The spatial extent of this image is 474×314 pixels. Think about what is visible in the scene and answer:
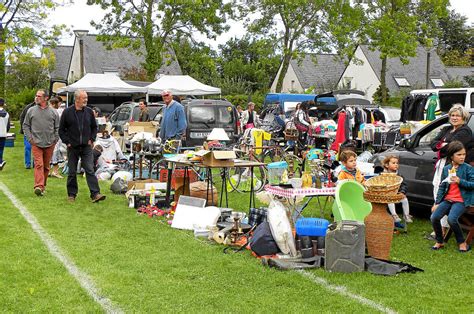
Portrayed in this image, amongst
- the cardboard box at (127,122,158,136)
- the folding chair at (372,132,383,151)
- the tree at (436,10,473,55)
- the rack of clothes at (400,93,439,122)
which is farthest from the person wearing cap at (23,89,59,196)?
the tree at (436,10,473,55)

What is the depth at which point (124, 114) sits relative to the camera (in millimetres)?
21547

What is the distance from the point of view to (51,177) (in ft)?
47.7

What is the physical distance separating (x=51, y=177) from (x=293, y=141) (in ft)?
21.5

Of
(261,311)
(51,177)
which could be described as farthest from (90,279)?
(51,177)

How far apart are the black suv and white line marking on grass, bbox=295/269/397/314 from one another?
10.6 meters

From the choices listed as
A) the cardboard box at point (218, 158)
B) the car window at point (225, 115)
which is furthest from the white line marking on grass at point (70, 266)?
the car window at point (225, 115)

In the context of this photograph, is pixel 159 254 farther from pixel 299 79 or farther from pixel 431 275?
pixel 299 79

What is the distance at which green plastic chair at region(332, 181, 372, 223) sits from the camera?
771cm

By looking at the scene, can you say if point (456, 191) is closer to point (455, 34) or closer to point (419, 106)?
point (419, 106)

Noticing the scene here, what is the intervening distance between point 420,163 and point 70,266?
5025 mm

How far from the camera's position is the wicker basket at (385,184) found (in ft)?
23.9

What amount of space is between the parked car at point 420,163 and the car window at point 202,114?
8.00m

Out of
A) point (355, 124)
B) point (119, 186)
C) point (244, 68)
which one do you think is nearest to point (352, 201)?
point (119, 186)

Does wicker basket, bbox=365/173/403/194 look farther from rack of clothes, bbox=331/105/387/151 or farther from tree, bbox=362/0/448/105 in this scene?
tree, bbox=362/0/448/105
